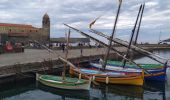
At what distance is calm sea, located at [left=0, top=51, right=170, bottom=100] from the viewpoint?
106ft

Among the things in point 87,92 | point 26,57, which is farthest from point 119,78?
point 26,57

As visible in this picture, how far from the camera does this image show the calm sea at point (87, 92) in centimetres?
3219

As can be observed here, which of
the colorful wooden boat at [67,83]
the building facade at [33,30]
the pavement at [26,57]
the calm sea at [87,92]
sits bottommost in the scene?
the calm sea at [87,92]

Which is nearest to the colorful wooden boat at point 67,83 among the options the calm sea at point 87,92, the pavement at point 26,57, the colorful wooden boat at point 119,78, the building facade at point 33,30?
the calm sea at point 87,92

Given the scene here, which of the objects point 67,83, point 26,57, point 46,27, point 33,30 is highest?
point 46,27

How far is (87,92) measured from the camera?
33.1m

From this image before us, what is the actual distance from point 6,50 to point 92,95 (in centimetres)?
2696

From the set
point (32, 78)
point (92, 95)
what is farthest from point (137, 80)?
point (32, 78)

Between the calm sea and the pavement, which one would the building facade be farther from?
the calm sea

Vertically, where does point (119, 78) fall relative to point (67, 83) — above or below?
above

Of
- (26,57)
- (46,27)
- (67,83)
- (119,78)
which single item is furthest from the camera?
(46,27)

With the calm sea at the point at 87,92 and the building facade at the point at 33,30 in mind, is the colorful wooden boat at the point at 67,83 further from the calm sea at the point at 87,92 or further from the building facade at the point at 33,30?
the building facade at the point at 33,30

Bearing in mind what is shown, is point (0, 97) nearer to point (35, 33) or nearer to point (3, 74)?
point (3, 74)

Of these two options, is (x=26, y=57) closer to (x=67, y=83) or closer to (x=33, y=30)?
(x=67, y=83)
